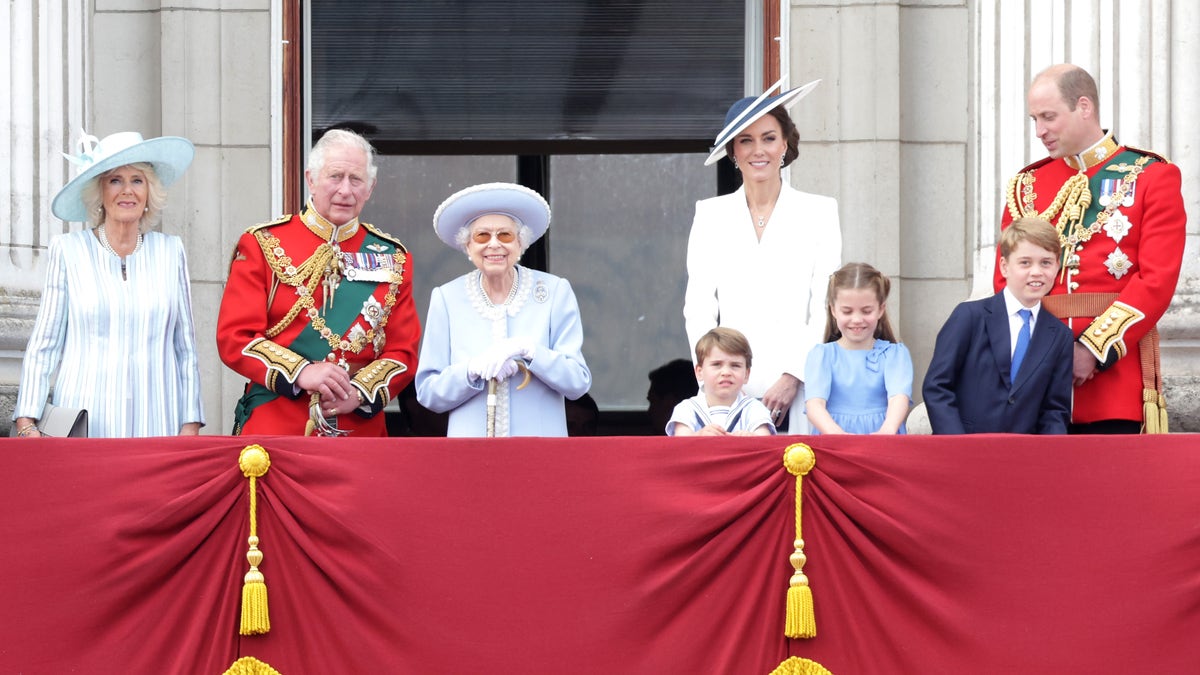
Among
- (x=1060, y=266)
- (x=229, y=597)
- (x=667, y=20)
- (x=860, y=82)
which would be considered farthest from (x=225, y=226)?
(x=1060, y=266)

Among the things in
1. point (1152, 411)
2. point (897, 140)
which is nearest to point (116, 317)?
point (1152, 411)

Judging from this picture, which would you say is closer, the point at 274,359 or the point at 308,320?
the point at 274,359

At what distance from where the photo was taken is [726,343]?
535 centimetres

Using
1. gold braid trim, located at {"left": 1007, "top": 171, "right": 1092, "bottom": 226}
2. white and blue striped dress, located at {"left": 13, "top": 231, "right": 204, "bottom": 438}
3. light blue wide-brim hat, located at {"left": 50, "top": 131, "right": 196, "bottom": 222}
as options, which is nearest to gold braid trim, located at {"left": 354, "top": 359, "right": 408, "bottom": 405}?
white and blue striped dress, located at {"left": 13, "top": 231, "right": 204, "bottom": 438}

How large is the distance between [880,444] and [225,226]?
3996 mm

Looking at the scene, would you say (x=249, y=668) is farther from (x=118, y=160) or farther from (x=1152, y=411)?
(x=1152, y=411)

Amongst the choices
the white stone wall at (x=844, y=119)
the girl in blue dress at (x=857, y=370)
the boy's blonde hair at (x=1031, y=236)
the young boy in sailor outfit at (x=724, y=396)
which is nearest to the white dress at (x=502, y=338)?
the young boy in sailor outfit at (x=724, y=396)

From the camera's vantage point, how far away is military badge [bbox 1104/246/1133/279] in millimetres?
5449

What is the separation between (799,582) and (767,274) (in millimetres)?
1542

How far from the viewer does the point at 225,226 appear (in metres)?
7.72

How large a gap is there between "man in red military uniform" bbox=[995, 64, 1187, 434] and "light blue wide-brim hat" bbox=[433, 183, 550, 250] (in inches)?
59.7

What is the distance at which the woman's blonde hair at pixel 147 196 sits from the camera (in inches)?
219

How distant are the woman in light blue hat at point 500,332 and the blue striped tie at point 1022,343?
132 centimetres

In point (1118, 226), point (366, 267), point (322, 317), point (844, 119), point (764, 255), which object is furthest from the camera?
point (844, 119)
